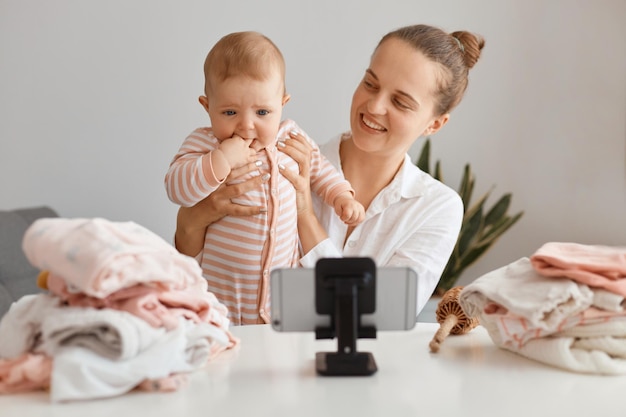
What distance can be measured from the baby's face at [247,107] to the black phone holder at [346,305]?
2.27 ft

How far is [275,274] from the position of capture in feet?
3.93

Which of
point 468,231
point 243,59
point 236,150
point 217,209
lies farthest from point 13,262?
point 468,231

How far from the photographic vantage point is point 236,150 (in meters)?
1.84

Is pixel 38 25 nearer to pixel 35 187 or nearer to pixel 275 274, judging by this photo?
pixel 35 187

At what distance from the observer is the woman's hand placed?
2023 millimetres

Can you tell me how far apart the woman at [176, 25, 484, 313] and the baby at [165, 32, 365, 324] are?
5 centimetres

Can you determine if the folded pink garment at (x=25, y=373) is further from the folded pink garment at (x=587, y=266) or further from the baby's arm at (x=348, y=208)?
the baby's arm at (x=348, y=208)

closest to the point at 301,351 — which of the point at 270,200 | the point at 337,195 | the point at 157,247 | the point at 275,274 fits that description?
the point at 275,274

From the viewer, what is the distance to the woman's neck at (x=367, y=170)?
2.21 metres

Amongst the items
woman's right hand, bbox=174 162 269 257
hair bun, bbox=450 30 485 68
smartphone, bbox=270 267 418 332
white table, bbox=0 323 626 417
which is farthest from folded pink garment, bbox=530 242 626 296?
hair bun, bbox=450 30 485 68

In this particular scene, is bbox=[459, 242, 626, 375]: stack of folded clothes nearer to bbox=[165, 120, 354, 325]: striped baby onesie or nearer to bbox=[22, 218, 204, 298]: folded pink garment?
bbox=[22, 218, 204, 298]: folded pink garment

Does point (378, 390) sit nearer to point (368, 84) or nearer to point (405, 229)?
point (405, 229)

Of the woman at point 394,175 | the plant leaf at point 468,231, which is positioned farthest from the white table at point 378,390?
the plant leaf at point 468,231

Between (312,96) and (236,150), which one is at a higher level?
(236,150)
